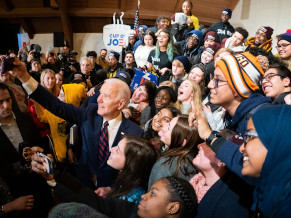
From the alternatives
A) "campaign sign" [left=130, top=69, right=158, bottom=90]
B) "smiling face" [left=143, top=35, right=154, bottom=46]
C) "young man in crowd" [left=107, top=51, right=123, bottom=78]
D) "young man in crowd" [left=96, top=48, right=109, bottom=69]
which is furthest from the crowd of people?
"young man in crowd" [left=96, top=48, right=109, bottom=69]

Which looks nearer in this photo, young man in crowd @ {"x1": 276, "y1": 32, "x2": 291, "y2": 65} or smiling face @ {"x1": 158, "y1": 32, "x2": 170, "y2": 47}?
young man in crowd @ {"x1": 276, "y1": 32, "x2": 291, "y2": 65}

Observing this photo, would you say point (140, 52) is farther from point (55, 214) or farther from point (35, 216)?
point (55, 214)

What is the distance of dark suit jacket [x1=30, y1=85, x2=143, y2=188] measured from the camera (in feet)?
7.17

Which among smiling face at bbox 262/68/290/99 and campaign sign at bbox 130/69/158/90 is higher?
smiling face at bbox 262/68/290/99

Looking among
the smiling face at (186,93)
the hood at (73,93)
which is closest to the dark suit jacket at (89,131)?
the smiling face at (186,93)

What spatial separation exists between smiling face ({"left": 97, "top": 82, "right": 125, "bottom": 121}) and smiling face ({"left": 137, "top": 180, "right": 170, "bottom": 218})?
96 centimetres

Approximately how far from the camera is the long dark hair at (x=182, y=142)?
194 cm

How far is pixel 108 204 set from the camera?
5.31ft

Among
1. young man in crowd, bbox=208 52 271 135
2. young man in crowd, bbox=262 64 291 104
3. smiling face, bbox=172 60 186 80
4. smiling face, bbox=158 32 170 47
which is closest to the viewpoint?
young man in crowd, bbox=208 52 271 135

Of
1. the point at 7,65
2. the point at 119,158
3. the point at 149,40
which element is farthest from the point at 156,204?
the point at 149,40

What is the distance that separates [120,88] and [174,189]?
1146 mm

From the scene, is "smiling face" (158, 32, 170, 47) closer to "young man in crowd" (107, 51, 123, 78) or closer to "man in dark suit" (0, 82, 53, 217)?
"young man in crowd" (107, 51, 123, 78)

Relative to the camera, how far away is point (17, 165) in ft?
6.17

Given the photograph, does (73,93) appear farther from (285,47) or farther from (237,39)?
(237,39)
